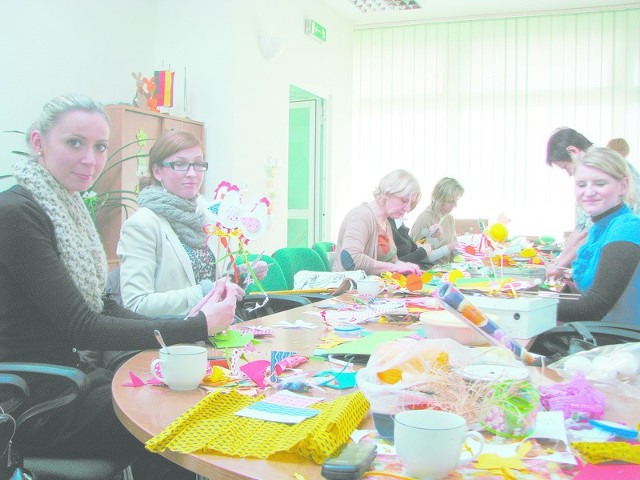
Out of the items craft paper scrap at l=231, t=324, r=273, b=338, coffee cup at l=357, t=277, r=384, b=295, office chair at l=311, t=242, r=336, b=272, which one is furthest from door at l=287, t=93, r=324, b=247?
craft paper scrap at l=231, t=324, r=273, b=338

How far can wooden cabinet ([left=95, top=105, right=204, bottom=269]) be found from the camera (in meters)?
4.15

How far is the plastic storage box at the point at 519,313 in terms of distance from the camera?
158cm

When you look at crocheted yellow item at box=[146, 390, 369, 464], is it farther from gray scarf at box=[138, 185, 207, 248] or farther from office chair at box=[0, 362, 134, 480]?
gray scarf at box=[138, 185, 207, 248]

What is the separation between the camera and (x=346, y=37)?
7047 millimetres

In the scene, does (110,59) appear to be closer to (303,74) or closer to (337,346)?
(303,74)

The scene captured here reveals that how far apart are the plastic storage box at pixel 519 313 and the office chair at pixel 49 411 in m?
0.96

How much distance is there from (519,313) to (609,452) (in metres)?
0.79

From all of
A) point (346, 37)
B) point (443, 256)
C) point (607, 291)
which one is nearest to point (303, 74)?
point (346, 37)

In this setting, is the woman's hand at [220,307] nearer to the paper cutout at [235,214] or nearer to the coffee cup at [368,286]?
the paper cutout at [235,214]

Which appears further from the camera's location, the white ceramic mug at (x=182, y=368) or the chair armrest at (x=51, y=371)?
the chair armrest at (x=51, y=371)

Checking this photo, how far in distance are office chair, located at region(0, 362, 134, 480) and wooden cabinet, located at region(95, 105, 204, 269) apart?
2.74 meters

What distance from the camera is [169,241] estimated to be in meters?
2.07

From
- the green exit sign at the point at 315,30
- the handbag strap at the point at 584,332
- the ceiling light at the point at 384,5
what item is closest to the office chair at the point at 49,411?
the handbag strap at the point at 584,332

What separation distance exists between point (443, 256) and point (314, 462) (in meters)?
3.82
